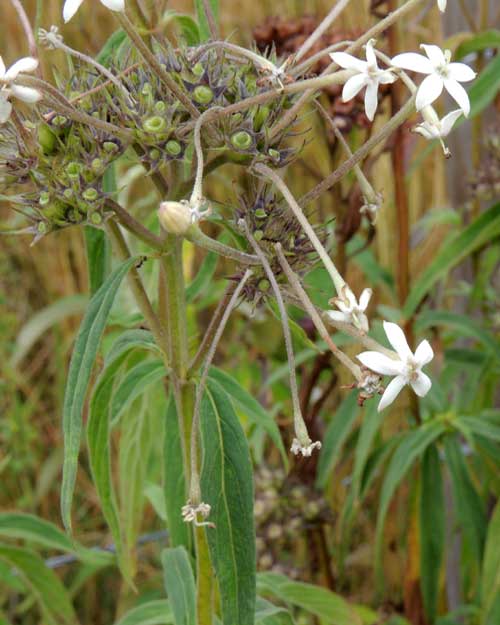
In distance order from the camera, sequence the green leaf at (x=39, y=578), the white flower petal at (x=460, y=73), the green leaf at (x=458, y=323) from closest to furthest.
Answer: the white flower petal at (x=460, y=73)
the green leaf at (x=39, y=578)
the green leaf at (x=458, y=323)

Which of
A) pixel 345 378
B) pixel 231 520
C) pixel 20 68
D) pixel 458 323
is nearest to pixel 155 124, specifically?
pixel 20 68

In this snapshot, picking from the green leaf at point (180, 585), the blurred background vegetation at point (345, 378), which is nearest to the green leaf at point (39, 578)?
the blurred background vegetation at point (345, 378)

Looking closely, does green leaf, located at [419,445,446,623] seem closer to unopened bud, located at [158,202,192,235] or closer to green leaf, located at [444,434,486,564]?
green leaf, located at [444,434,486,564]

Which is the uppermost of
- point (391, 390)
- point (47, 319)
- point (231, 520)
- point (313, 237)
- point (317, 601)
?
point (47, 319)

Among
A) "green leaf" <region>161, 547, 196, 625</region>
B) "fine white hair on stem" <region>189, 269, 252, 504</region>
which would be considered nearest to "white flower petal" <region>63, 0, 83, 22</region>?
"fine white hair on stem" <region>189, 269, 252, 504</region>

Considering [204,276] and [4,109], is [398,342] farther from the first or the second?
[204,276]

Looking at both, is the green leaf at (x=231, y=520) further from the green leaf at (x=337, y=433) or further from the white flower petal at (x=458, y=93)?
the green leaf at (x=337, y=433)

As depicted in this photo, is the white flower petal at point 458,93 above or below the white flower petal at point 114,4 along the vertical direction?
below
